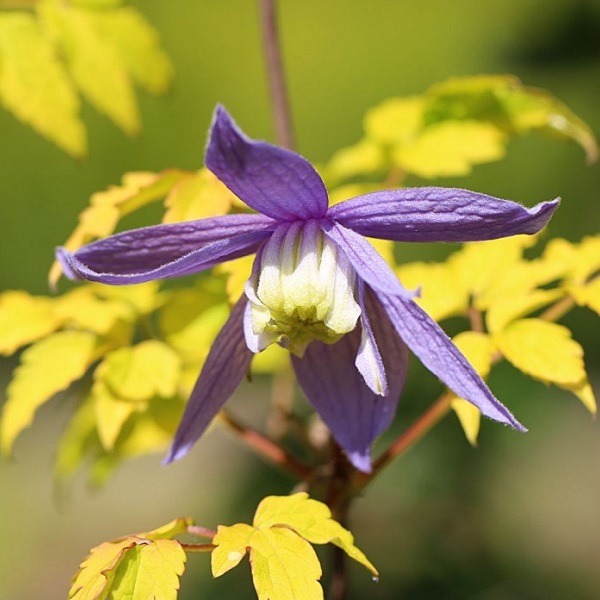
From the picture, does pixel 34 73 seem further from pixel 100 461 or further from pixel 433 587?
pixel 433 587

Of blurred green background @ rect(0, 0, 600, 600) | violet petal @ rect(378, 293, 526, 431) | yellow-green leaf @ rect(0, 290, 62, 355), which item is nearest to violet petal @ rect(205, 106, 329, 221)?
violet petal @ rect(378, 293, 526, 431)

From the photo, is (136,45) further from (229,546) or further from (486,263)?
(229,546)

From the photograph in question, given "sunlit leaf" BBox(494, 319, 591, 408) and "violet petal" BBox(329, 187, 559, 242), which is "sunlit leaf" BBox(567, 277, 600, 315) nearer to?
"sunlit leaf" BBox(494, 319, 591, 408)

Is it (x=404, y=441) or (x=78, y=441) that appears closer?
(x=404, y=441)

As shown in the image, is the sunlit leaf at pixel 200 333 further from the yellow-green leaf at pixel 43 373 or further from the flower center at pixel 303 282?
the flower center at pixel 303 282

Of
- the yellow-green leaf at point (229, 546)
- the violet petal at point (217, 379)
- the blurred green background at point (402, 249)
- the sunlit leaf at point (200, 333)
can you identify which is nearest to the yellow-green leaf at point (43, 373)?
the sunlit leaf at point (200, 333)

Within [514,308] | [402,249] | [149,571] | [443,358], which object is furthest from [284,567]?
[402,249]
